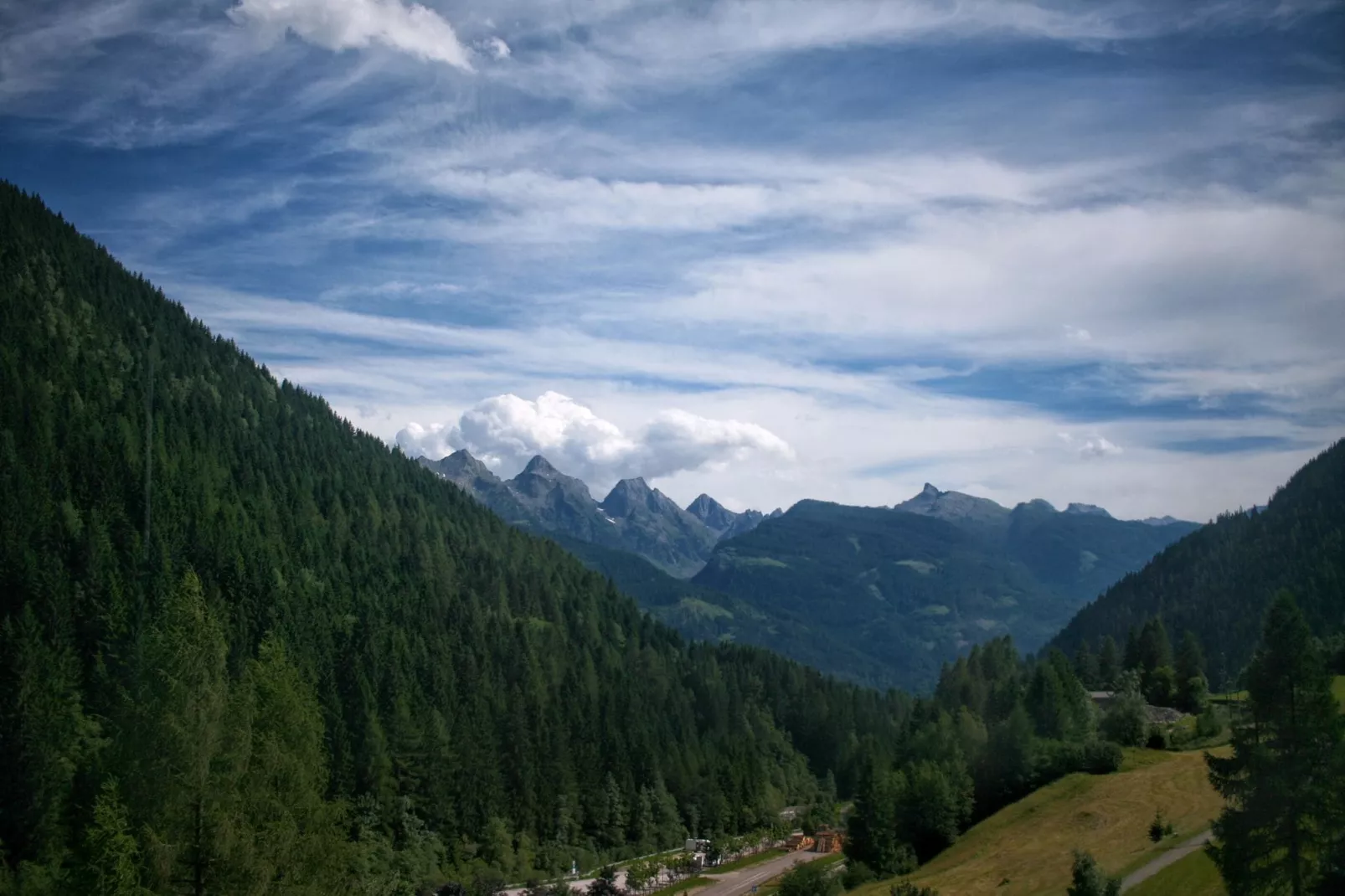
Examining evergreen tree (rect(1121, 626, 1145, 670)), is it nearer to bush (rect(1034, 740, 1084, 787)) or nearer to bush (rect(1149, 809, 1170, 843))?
bush (rect(1034, 740, 1084, 787))

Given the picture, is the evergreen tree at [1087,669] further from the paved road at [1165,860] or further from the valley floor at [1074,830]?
the paved road at [1165,860]

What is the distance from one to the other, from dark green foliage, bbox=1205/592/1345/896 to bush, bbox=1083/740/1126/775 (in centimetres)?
6107

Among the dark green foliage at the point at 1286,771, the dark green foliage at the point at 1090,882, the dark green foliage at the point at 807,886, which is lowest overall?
the dark green foliage at the point at 807,886

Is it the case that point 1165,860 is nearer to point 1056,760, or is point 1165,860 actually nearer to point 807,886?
point 807,886

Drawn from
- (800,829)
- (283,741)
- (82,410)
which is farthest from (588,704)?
(283,741)

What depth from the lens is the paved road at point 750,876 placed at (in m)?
122

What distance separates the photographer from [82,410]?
184375mm

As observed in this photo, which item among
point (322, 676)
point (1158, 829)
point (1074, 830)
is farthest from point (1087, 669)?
point (322, 676)

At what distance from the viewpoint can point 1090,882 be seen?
47.8m

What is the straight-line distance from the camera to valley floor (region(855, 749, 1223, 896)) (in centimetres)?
7238

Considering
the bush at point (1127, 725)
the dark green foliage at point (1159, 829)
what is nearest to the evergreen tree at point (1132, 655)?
the bush at point (1127, 725)

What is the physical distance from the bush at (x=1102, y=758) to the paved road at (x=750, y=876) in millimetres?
34545

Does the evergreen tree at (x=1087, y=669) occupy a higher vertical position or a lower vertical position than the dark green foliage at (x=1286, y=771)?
lower

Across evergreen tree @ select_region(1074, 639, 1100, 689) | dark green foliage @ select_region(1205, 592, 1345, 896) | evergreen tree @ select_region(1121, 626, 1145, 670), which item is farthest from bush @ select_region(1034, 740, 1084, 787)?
dark green foliage @ select_region(1205, 592, 1345, 896)
